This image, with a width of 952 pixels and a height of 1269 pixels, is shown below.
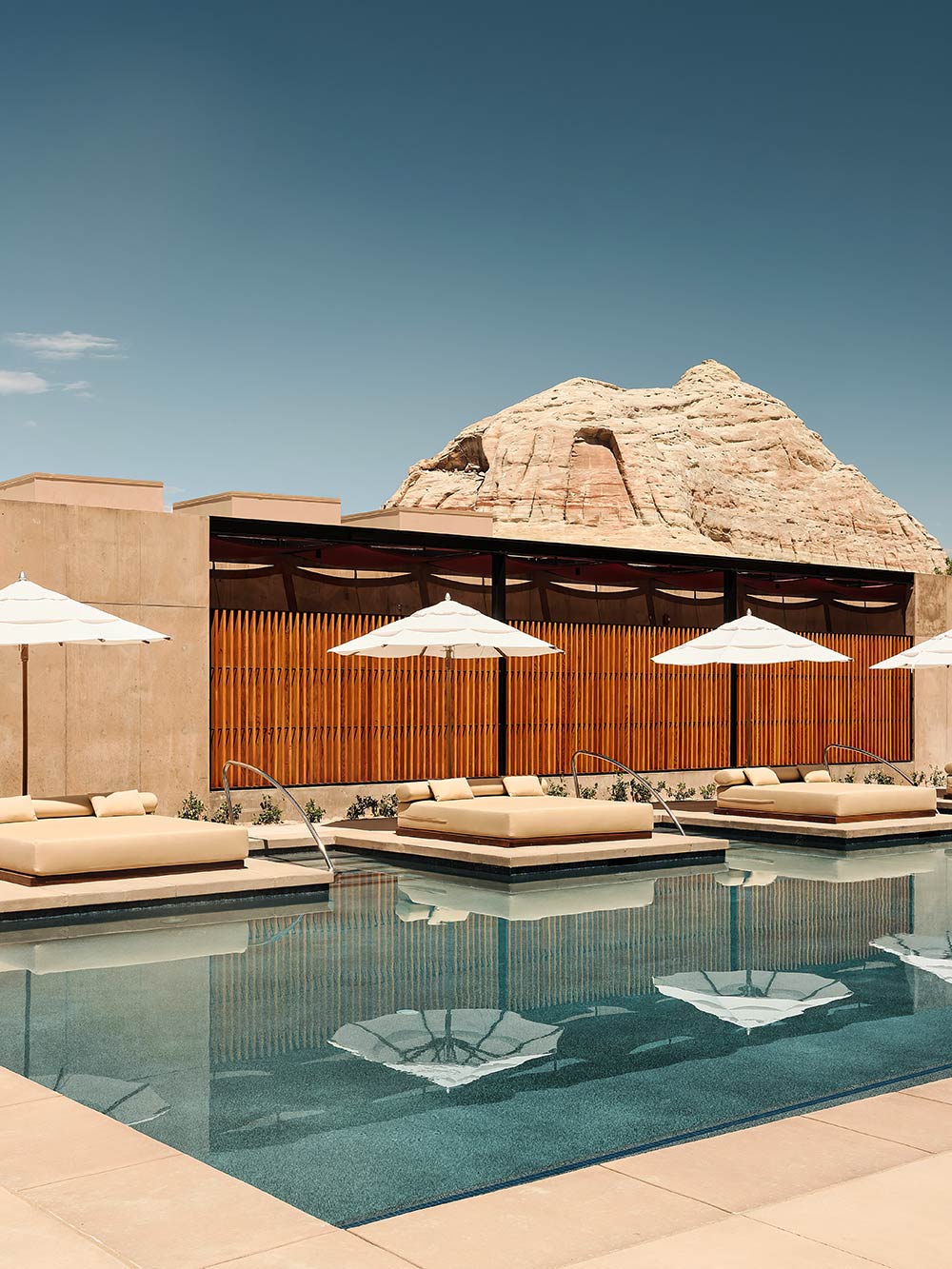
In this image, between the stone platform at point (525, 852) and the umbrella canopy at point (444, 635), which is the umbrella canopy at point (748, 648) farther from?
the stone platform at point (525, 852)

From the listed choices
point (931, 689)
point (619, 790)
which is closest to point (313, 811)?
point (619, 790)

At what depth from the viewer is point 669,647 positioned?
63.0ft

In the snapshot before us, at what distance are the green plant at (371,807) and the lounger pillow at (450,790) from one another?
2.23m

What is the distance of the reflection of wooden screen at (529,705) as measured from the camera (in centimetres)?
1528

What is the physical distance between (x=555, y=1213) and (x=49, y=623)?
868 centimetres

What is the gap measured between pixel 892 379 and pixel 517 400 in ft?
148

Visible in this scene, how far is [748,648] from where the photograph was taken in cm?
1627

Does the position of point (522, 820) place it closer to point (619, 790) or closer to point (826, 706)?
point (619, 790)

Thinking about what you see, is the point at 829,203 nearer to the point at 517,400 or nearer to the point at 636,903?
the point at 636,903

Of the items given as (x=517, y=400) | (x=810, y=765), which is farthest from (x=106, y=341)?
(x=810, y=765)

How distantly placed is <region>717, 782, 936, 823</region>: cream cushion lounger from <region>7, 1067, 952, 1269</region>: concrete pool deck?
411 inches

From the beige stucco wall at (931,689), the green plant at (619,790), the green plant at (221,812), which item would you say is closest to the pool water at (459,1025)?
the green plant at (221,812)

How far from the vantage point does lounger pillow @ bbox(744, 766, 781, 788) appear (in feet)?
52.1

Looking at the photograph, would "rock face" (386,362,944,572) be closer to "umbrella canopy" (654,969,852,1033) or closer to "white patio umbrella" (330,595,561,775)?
"white patio umbrella" (330,595,561,775)
